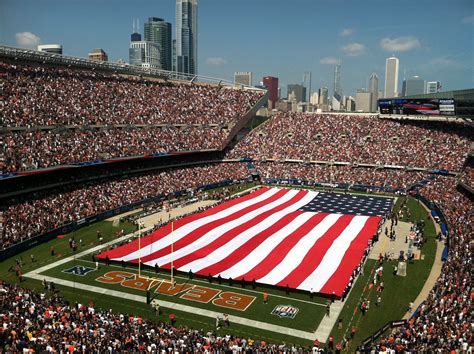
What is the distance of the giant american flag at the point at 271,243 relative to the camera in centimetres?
2864

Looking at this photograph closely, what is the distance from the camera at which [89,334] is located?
722 inches

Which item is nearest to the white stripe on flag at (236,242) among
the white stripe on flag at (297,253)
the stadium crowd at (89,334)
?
the white stripe on flag at (297,253)

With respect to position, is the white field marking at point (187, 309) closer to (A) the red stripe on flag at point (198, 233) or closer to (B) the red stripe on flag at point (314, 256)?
(A) the red stripe on flag at point (198, 233)

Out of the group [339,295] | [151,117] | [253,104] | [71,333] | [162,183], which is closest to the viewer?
[71,333]

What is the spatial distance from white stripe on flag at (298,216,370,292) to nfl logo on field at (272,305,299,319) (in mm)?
2362

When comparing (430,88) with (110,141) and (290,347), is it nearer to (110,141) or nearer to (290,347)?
(110,141)

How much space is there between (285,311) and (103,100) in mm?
40657

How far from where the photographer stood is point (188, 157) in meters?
62.8

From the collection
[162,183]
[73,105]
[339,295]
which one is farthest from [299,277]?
[73,105]

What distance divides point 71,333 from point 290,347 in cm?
940

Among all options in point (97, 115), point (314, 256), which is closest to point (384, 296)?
point (314, 256)

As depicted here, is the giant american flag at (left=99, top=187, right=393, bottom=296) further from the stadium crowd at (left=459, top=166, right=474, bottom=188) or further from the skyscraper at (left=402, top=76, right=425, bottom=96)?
the skyscraper at (left=402, top=76, right=425, bottom=96)

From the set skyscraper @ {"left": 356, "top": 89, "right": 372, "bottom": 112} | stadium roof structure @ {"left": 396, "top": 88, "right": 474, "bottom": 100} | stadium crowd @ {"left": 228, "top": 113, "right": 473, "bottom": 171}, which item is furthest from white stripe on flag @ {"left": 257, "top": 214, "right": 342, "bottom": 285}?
skyscraper @ {"left": 356, "top": 89, "right": 372, "bottom": 112}

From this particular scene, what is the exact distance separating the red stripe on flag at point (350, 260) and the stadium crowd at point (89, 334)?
7.57 metres
